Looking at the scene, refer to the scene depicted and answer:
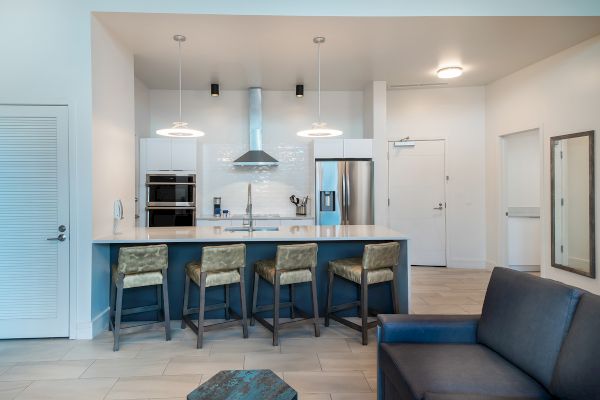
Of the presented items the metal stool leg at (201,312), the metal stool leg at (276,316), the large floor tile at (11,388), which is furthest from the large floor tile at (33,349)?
the metal stool leg at (276,316)

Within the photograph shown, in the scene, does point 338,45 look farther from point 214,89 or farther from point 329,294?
point 329,294

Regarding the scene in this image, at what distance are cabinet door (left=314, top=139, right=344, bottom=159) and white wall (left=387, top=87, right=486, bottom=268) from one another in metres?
1.41

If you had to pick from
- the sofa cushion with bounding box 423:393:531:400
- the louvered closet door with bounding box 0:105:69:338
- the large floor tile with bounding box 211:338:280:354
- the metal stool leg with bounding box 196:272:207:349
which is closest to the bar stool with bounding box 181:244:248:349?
the metal stool leg with bounding box 196:272:207:349

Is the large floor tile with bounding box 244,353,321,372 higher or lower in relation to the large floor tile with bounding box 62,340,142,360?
lower

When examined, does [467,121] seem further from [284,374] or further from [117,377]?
[117,377]

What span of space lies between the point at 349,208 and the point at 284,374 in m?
3.29

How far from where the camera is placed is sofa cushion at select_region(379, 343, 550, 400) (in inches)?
62.2

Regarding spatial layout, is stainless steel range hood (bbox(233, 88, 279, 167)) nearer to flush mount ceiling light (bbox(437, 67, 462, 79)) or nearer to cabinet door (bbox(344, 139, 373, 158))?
cabinet door (bbox(344, 139, 373, 158))

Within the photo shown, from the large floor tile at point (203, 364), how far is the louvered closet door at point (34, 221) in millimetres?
1264

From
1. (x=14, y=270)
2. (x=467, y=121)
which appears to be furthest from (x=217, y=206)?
(x=467, y=121)

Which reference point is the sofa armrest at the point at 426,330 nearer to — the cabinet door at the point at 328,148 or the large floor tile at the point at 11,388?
the large floor tile at the point at 11,388

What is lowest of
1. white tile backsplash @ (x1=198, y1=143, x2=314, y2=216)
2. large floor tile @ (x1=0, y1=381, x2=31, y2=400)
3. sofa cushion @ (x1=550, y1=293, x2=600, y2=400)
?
large floor tile @ (x1=0, y1=381, x2=31, y2=400)

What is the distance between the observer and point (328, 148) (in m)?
5.76

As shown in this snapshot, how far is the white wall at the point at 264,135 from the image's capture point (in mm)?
6227
